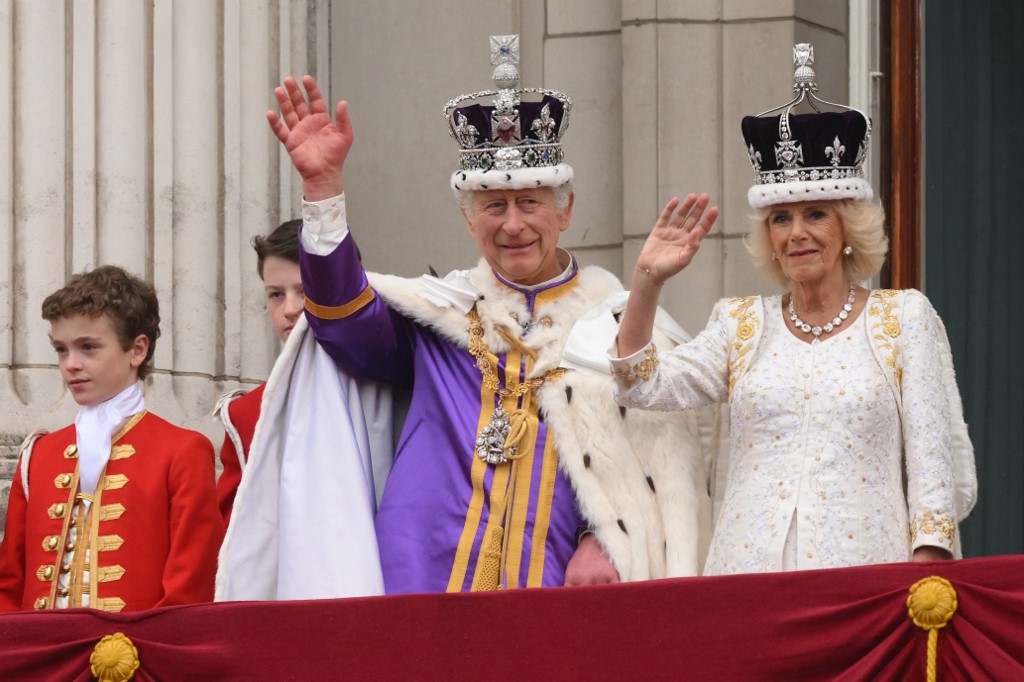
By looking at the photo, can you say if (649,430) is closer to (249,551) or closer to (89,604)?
(249,551)

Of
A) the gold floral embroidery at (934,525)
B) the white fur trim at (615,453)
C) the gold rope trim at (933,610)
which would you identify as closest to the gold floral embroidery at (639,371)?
the white fur trim at (615,453)

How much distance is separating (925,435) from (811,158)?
673mm

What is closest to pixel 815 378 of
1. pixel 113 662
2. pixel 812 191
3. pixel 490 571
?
pixel 812 191

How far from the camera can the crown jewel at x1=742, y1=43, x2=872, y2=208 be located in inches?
186

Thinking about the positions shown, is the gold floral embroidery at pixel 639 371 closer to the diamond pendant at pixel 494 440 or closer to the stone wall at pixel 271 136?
the diamond pendant at pixel 494 440

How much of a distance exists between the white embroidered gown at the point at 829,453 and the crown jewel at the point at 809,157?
29 centimetres

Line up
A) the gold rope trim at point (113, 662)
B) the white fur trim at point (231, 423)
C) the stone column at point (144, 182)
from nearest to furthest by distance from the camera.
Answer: the gold rope trim at point (113, 662)
the white fur trim at point (231, 423)
the stone column at point (144, 182)

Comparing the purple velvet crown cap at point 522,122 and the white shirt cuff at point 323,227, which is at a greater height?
the purple velvet crown cap at point 522,122

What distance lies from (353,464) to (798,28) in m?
2.38

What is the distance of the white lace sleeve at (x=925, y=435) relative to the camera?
4.43 metres

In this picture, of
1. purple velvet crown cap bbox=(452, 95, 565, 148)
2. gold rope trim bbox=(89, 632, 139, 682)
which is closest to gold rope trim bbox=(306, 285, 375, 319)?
purple velvet crown cap bbox=(452, 95, 565, 148)

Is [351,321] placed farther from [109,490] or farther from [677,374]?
[677,374]

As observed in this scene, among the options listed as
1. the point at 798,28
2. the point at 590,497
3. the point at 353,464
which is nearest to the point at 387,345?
the point at 353,464

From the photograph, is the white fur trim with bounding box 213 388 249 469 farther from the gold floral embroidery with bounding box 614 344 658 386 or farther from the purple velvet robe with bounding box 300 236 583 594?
the gold floral embroidery with bounding box 614 344 658 386
